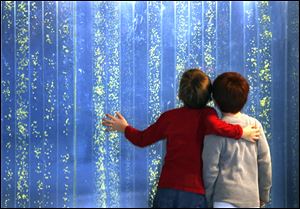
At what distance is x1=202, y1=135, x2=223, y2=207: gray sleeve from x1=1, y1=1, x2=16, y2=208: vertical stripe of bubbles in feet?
4.15

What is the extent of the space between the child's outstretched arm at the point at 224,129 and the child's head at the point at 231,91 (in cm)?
6

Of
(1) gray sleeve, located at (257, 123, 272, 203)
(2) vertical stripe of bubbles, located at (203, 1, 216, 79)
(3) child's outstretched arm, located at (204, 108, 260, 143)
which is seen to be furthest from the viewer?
(2) vertical stripe of bubbles, located at (203, 1, 216, 79)

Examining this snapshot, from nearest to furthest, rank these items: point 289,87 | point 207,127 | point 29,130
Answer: point 207,127, point 29,130, point 289,87

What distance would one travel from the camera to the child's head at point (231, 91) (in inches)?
67.4

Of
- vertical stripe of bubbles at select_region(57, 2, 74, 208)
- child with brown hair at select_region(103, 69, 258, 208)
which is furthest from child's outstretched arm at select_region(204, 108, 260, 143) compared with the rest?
vertical stripe of bubbles at select_region(57, 2, 74, 208)

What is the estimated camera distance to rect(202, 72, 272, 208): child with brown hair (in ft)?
5.63

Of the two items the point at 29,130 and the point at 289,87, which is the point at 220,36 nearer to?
the point at 289,87

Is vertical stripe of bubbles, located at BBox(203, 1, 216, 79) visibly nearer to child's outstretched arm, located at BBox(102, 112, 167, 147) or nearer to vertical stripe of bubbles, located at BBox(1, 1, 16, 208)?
child's outstretched arm, located at BBox(102, 112, 167, 147)

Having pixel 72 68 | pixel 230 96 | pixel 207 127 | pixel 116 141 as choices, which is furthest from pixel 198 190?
pixel 72 68

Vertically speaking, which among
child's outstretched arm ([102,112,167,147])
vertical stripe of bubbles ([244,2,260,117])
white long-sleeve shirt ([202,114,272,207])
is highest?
vertical stripe of bubbles ([244,2,260,117])

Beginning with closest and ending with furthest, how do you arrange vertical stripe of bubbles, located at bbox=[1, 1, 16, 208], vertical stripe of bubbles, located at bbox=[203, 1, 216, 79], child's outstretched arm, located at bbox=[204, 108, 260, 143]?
child's outstretched arm, located at bbox=[204, 108, 260, 143] → vertical stripe of bubbles, located at bbox=[1, 1, 16, 208] → vertical stripe of bubbles, located at bbox=[203, 1, 216, 79]

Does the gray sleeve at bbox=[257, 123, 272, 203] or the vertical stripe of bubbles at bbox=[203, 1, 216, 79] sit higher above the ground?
the vertical stripe of bubbles at bbox=[203, 1, 216, 79]

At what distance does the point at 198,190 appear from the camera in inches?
68.0

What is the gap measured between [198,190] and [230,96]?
1.15ft
